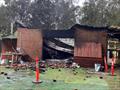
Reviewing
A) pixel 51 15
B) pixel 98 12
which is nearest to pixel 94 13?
pixel 98 12

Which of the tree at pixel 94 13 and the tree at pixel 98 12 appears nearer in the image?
the tree at pixel 98 12

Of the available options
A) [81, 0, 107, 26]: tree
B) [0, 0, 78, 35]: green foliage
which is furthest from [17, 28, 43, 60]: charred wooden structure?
[81, 0, 107, 26]: tree

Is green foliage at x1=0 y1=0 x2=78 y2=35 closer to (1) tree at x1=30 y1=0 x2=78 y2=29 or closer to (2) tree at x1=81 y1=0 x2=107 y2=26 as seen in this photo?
(1) tree at x1=30 y1=0 x2=78 y2=29

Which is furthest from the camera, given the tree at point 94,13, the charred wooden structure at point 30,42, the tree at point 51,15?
the tree at point 51,15

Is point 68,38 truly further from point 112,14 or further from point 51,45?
point 112,14

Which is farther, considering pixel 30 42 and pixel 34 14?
pixel 34 14

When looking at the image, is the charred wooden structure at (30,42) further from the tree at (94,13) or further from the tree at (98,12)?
the tree at (94,13)

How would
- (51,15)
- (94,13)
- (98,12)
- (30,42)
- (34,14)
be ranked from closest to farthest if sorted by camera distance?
1. (30,42)
2. (94,13)
3. (34,14)
4. (98,12)
5. (51,15)

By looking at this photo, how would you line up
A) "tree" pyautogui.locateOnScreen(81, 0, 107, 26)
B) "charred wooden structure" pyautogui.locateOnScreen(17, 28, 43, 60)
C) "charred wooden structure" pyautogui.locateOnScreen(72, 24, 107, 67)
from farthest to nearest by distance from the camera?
"tree" pyautogui.locateOnScreen(81, 0, 107, 26) → "charred wooden structure" pyautogui.locateOnScreen(17, 28, 43, 60) → "charred wooden structure" pyautogui.locateOnScreen(72, 24, 107, 67)

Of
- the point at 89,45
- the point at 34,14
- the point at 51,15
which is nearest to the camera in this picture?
the point at 89,45

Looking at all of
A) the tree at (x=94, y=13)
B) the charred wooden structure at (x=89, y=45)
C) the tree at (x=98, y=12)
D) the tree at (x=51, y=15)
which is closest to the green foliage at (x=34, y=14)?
the tree at (x=51, y=15)

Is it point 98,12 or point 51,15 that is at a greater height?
Result: point 98,12

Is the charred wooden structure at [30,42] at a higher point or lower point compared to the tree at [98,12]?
lower

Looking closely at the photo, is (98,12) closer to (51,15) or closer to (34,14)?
(51,15)
